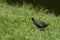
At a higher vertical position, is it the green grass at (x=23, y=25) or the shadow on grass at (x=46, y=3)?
the green grass at (x=23, y=25)

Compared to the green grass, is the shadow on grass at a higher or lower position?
lower

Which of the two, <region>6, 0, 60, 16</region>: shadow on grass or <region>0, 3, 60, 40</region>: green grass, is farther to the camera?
<region>6, 0, 60, 16</region>: shadow on grass

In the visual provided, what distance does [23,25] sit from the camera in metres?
8.84

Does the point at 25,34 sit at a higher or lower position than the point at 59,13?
higher

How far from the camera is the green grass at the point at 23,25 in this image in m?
7.84

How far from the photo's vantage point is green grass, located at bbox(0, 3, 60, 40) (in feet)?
25.7

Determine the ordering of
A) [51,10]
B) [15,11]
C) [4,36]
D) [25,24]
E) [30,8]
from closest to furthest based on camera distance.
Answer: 1. [4,36]
2. [25,24]
3. [15,11]
4. [30,8]
5. [51,10]

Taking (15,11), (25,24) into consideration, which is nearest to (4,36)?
(25,24)

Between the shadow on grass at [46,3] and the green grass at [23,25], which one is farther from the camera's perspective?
the shadow on grass at [46,3]

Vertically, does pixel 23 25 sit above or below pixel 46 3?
above

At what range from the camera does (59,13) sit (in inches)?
479

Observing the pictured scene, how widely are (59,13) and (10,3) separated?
2565mm

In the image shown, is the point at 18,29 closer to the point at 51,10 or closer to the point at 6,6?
the point at 6,6

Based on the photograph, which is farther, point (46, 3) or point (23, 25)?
point (46, 3)
